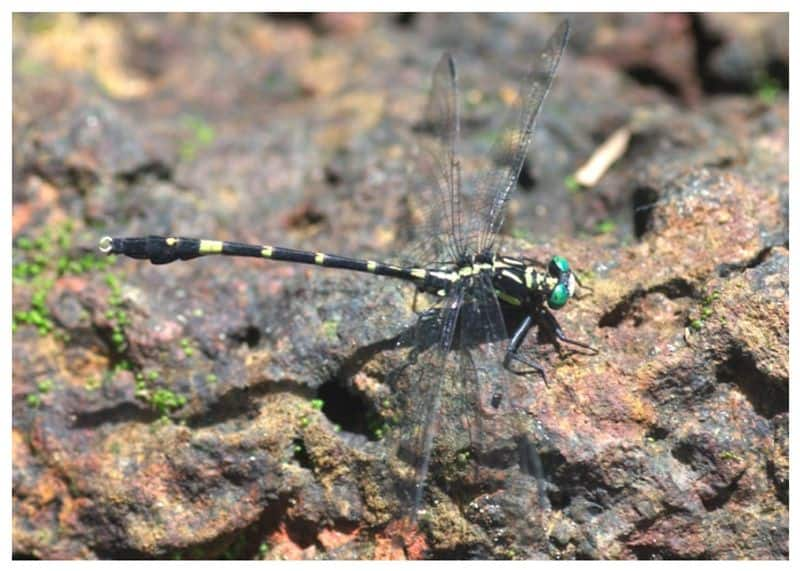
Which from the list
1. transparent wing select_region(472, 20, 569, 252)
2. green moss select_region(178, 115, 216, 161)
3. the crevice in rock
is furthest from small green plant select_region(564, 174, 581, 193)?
green moss select_region(178, 115, 216, 161)

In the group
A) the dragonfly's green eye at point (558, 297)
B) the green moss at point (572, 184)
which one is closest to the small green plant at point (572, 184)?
the green moss at point (572, 184)

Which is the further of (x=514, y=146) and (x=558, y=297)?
(x=514, y=146)

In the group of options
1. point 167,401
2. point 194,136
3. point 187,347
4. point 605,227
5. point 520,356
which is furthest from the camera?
point 194,136

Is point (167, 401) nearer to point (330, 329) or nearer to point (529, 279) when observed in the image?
point (330, 329)

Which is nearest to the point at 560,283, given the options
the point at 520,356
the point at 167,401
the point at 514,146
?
the point at 520,356

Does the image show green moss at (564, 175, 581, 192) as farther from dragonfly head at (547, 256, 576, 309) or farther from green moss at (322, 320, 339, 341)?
green moss at (322, 320, 339, 341)

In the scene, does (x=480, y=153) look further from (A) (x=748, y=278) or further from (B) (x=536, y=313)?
(A) (x=748, y=278)

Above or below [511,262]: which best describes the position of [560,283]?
below

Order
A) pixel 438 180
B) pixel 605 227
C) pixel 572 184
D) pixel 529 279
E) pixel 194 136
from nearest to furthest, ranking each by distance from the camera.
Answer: pixel 529 279, pixel 438 180, pixel 605 227, pixel 572 184, pixel 194 136
